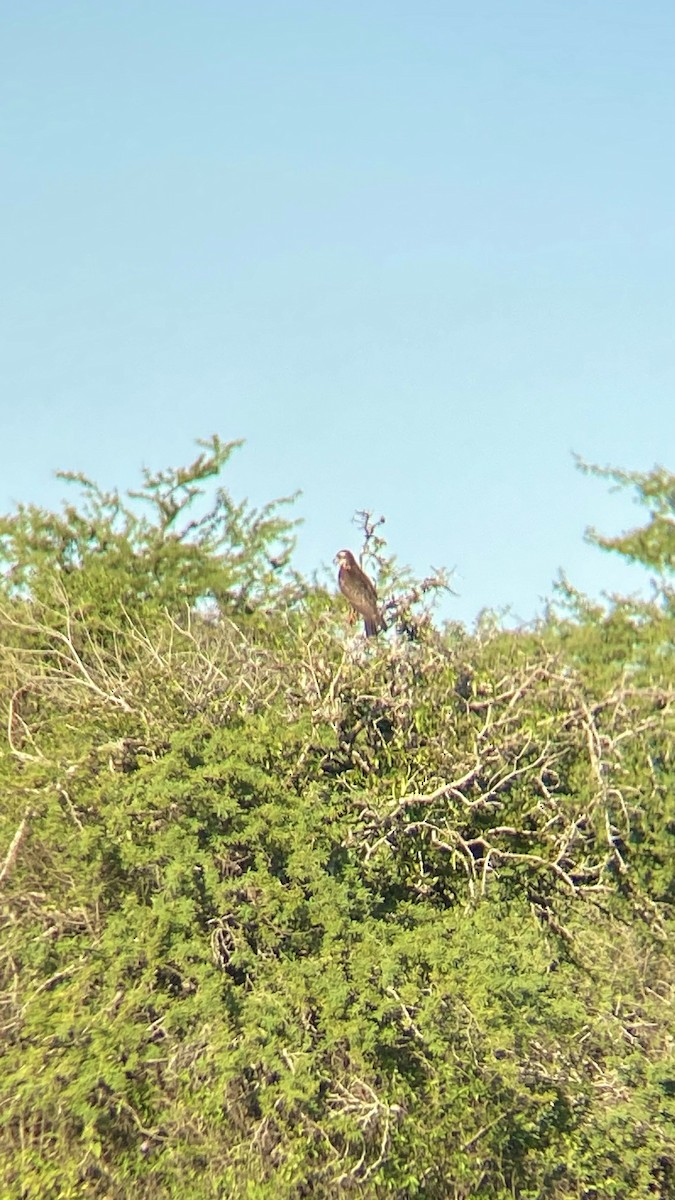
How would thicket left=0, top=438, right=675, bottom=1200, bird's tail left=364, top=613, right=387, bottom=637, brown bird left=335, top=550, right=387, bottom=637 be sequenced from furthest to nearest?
bird's tail left=364, top=613, right=387, bottom=637
brown bird left=335, top=550, right=387, bottom=637
thicket left=0, top=438, right=675, bottom=1200

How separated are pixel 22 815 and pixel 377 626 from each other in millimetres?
3654

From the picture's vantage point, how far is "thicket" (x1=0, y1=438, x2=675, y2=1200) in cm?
1029

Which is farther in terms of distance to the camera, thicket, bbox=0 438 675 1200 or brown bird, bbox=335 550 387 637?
brown bird, bbox=335 550 387 637

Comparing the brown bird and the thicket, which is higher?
the brown bird

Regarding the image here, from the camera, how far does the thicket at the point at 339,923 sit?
1029 centimetres

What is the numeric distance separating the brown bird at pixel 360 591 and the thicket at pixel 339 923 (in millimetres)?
279

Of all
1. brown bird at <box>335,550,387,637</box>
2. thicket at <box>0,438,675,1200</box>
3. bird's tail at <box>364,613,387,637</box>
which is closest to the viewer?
thicket at <box>0,438,675,1200</box>

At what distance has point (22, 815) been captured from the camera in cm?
1143

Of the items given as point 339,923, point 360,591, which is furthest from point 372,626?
point 339,923

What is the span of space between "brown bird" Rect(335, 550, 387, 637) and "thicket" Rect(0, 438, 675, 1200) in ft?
0.91

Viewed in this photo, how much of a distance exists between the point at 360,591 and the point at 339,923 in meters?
3.15

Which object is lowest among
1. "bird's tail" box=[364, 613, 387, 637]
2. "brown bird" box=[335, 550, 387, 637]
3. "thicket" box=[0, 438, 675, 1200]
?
"thicket" box=[0, 438, 675, 1200]

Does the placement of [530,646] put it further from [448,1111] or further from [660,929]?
[448,1111]

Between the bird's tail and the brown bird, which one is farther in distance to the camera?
the bird's tail
